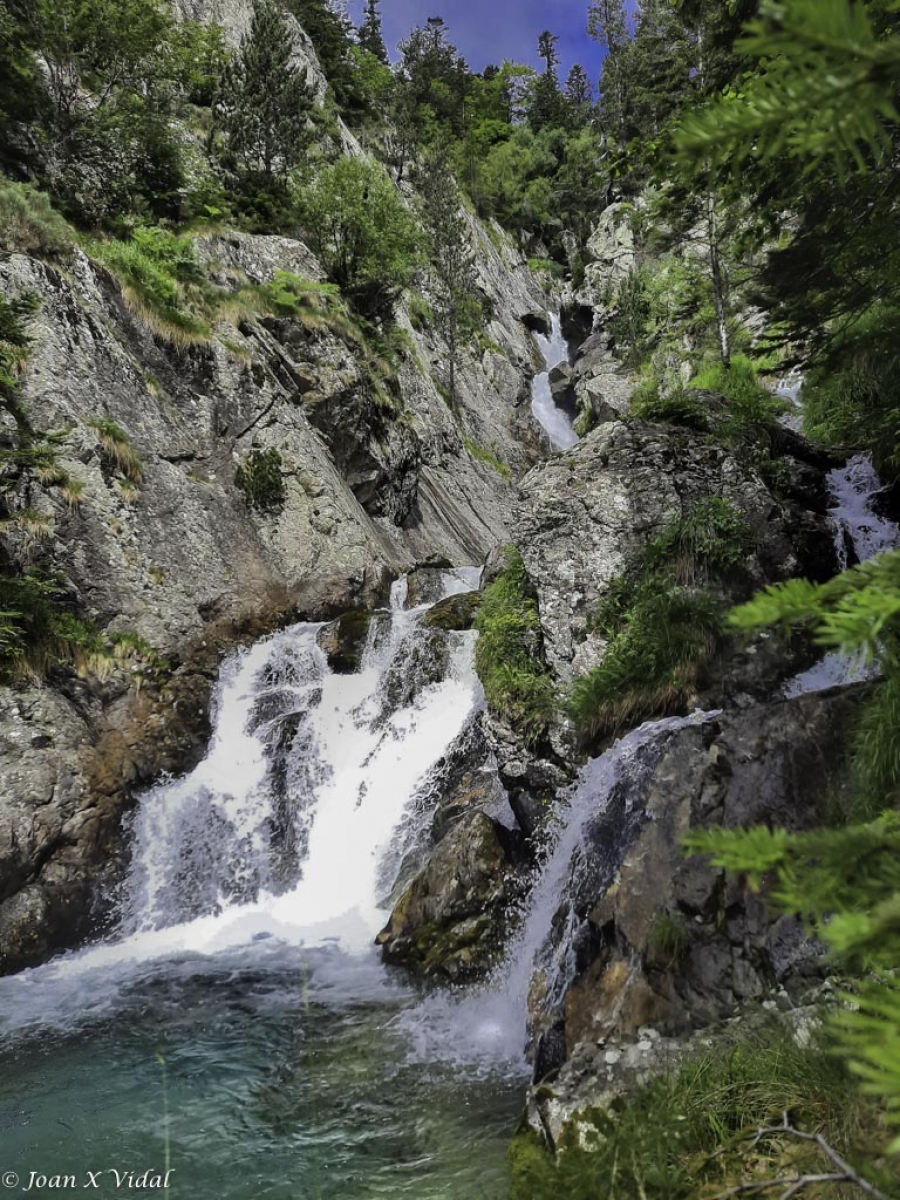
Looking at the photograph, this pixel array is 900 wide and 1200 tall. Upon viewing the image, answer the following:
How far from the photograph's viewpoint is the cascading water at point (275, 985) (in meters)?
5.79

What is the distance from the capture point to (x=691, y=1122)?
3572 mm

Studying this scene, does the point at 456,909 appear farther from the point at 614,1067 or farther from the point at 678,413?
the point at 678,413

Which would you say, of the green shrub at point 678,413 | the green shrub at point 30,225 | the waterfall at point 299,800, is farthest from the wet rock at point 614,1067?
the green shrub at point 30,225

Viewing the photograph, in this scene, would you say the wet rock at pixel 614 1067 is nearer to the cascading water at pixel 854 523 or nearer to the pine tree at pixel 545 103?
the cascading water at pixel 854 523

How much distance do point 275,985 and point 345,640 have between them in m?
7.68

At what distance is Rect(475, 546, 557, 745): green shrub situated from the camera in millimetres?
9266

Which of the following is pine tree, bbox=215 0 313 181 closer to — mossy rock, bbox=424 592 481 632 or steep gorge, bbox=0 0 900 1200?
steep gorge, bbox=0 0 900 1200

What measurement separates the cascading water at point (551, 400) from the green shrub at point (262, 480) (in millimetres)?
21454

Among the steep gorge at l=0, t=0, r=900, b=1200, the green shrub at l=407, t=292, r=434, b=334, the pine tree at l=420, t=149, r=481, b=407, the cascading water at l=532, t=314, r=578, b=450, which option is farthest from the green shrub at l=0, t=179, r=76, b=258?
the cascading water at l=532, t=314, r=578, b=450

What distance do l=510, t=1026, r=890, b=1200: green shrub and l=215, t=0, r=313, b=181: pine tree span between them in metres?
31.8

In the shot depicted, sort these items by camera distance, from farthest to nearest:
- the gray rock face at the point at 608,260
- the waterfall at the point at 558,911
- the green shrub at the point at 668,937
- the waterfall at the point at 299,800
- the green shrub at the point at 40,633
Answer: the gray rock face at the point at 608,260 < the green shrub at the point at 40,633 < the waterfall at the point at 299,800 < the waterfall at the point at 558,911 < the green shrub at the point at 668,937

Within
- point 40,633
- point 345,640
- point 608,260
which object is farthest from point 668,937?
point 608,260

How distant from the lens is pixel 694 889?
559 cm

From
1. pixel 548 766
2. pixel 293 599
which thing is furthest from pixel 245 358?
pixel 548 766
